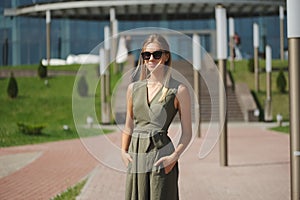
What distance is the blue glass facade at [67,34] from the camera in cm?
4728

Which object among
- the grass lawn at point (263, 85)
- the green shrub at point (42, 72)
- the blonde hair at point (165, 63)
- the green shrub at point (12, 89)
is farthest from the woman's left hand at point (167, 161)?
the green shrub at point (42, 72)

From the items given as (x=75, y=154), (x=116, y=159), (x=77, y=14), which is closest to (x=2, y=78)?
(x=77, y=14)

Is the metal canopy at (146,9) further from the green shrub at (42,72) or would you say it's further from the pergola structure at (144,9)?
the green shrub at (42,72)

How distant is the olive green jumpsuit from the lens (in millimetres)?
3852

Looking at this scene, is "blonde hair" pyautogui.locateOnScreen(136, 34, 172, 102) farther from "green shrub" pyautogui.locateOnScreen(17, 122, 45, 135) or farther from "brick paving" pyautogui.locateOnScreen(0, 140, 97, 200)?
"green shrub" pyautogui.locateOnScreen(17, 122, 45, 135)

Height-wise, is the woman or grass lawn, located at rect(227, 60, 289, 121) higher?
grass lawn, located at rect(227, 60, 289, 121)

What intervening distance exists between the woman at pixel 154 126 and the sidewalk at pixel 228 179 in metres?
3.56

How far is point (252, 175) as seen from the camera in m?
9.52

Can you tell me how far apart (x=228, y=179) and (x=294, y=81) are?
424cm

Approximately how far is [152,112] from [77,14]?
155ft

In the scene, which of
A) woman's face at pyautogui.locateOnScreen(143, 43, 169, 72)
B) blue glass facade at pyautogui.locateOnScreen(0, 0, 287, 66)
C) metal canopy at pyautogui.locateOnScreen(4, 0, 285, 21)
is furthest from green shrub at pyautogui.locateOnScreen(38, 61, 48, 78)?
woman's face at pyautogui.locateOnScreen(143, 43, 169, 72)

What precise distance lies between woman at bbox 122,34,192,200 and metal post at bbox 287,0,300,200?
147 centimetres

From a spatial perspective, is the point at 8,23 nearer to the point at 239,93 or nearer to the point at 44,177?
the point at 239,93

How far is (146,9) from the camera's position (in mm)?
48344
